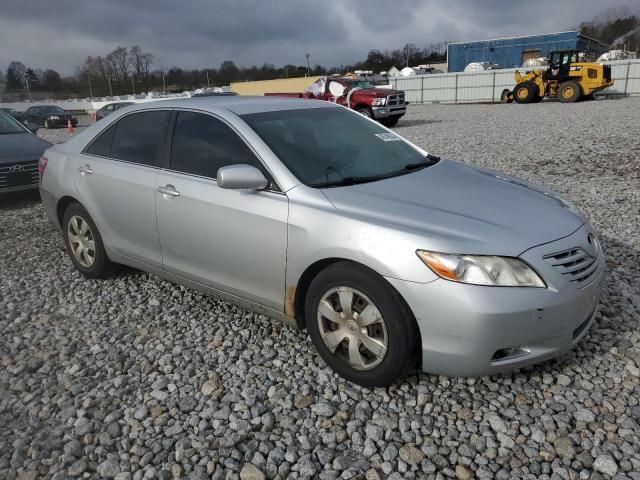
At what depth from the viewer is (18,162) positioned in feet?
→ 24.9

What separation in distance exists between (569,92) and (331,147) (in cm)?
2469

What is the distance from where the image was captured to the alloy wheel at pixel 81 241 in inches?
176

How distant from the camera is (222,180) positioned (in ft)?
9.92

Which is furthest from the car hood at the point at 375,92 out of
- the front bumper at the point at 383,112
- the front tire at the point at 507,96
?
the front tire at the point at 507,96

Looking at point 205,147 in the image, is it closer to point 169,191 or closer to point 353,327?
point 169,191

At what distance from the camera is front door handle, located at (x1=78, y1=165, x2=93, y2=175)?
427cm

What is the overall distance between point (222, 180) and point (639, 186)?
684 centimetres

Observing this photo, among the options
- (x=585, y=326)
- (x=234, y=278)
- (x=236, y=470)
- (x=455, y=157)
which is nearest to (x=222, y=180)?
(x=234, y=278)

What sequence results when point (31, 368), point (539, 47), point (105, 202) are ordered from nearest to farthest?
point (31, 368) < point (105, 202) < point (539, 47)

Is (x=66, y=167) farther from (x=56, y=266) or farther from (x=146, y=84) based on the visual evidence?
(x=146, y=84)

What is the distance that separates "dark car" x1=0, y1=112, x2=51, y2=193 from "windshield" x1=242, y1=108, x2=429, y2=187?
18.8 feet

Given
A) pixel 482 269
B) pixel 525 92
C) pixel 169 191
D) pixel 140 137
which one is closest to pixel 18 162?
pixel 140 137

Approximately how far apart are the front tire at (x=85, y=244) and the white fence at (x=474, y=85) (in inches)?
1254

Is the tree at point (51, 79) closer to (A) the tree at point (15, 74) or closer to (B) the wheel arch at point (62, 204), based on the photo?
(A) the tree at point (15, 74)
